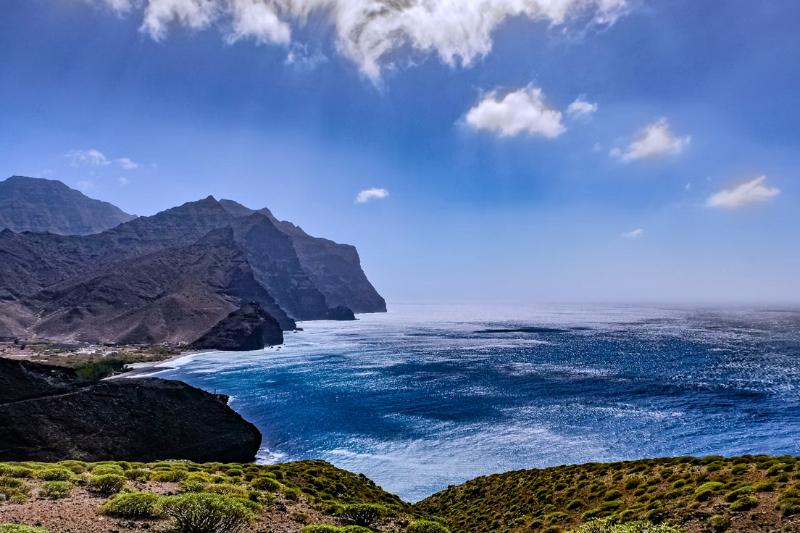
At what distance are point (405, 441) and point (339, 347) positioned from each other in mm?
131826

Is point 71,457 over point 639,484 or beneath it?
beneath

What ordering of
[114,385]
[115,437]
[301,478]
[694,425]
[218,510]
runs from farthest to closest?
1. [694,425]
2. [114,385]
3. [115,437]
4. [301,478]
5. [218,510]

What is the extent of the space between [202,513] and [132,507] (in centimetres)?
350

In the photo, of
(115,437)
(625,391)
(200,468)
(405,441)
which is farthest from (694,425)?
(115,437)

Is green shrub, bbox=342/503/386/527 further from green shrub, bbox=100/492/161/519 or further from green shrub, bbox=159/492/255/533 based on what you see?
green shrub, bbox=100/492/161/519

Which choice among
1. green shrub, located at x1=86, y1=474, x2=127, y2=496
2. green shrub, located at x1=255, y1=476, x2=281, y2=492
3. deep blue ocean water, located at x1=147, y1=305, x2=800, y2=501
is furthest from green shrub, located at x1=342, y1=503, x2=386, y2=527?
deep blue ocean water, located at x1=147, y1=305, x2=800, y2=501

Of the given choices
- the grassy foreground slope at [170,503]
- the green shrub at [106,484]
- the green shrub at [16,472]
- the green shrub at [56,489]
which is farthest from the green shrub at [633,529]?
the green shrub at [16,472]

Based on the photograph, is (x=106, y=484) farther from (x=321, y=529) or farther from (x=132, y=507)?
(x=321, y=529)

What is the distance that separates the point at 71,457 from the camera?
46469mm

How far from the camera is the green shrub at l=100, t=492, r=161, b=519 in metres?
17.5

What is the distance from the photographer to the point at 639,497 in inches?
1112

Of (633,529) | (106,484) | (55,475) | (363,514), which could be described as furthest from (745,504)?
(55,475)

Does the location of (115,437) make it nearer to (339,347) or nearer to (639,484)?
(639,484)

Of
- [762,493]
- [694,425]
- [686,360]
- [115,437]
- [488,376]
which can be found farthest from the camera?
[686,360]
